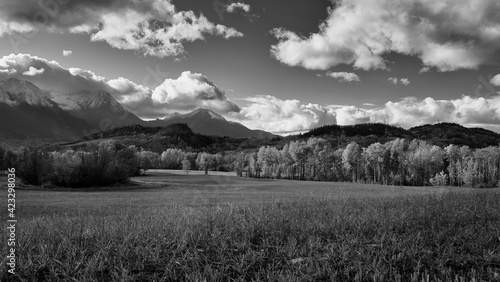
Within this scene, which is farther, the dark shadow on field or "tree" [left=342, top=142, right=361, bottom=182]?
"tree" [left=342, top=142, right=361, bottom=182]

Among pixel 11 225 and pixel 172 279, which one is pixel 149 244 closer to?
pixel 172 279

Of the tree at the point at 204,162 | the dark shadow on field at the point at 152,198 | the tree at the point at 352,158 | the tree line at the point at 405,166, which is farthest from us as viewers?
the tree at the point at 204,162

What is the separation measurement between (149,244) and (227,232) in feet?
5.07

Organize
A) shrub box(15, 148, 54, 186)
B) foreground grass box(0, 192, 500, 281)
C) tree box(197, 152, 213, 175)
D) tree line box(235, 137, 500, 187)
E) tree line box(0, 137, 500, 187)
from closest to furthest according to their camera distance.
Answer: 1. foreground grass box(0, 192, 500, 281)
2. shrub box(15, 148, 54, 186)
3. tree line box(0, 137, 500, 187)
4. tree line box(235, 137, 500, 187)
5. tree box(197, 152, 213, 175)

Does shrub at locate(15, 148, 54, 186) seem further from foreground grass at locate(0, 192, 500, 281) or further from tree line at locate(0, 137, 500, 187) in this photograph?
foreground grass at locate(0, 192, 500, 281)

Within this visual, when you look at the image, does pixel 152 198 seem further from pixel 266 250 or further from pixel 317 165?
pixel 317 165

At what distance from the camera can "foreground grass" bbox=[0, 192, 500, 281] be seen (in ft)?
16.7

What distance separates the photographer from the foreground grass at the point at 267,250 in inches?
200

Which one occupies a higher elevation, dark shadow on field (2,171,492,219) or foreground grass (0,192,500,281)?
foreground grass (0,192,500,281)

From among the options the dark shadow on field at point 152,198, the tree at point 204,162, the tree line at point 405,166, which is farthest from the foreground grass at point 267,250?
the tree at point 204,162

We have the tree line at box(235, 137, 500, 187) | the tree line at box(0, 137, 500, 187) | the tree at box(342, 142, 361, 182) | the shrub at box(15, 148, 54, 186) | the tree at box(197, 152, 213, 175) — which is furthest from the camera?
the tree at box(197, 152, 213, 175)

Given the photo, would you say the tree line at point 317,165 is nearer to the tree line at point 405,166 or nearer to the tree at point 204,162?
the tree line at point 405,166

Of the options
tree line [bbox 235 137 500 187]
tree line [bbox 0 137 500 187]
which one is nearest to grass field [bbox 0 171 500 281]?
tree line [bbox 0 137 500 187]

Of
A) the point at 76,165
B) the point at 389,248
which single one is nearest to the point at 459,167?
the point at 76,165
